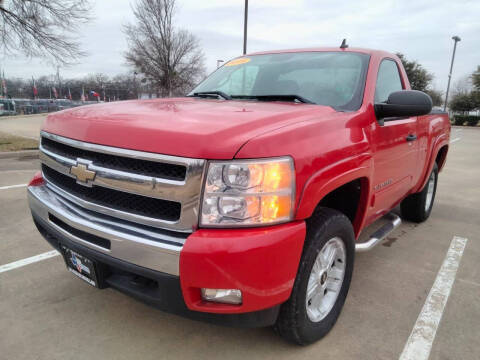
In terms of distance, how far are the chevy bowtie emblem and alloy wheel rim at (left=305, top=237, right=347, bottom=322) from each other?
4.18 ft

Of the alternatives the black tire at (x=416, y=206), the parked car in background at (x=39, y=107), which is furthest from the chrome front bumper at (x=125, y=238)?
the parked car in background at (x=39, y=107)

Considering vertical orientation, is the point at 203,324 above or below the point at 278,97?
below

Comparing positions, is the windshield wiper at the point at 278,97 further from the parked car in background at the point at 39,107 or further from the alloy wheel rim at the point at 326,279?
the parked car in background at the point at 39,107

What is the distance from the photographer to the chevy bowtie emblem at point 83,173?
186cm

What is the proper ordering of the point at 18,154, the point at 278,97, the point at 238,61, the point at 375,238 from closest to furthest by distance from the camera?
the point at 278,97, the point at 375,238, the point at 238,61, the point at 18,154

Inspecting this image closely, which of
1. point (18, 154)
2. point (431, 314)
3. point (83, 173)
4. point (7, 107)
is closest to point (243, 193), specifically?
point (83, 173)

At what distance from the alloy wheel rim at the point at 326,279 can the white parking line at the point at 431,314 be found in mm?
490

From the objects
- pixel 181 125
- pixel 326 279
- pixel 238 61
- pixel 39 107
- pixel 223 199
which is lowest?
pixel 39 107

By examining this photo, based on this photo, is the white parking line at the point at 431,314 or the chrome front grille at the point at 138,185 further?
the white parking line at the point at 431,314

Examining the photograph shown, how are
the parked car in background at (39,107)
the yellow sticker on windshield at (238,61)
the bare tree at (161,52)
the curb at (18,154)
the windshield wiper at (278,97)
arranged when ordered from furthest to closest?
the parked car in background at (39,107) < the bare tree at (161,52) < the curb at (18,154) < the yellow sticker on windshield at (238,61) < the windshield wiper at (278,97)

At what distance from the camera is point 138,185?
1688 mm

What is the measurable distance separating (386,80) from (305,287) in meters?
2.06

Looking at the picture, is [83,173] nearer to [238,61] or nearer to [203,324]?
[203,324]

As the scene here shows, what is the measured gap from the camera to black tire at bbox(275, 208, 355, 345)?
182 cm
